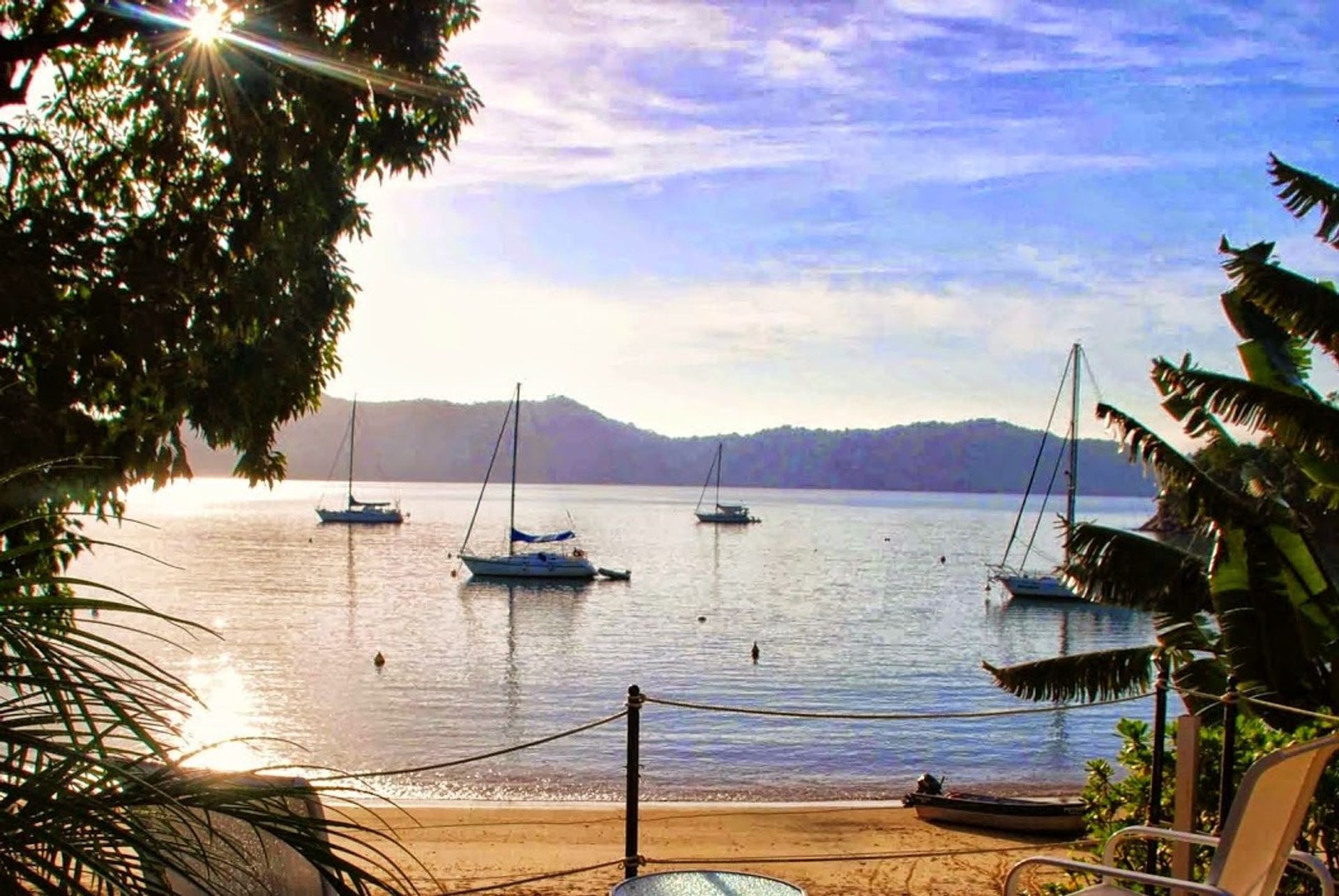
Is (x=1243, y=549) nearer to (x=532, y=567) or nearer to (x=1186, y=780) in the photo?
(x=1186, y=780)

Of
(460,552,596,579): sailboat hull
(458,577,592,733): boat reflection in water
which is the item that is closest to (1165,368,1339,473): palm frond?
(458,577,592,733): boat reflection in water

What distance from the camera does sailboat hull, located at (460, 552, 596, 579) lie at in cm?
6334

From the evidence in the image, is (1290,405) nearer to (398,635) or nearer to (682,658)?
(682,658)

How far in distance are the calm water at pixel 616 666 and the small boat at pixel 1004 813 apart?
11.7ft

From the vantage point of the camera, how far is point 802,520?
151500mm

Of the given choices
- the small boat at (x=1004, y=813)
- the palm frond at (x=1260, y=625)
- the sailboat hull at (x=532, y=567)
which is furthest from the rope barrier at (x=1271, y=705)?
the sailboat hull at (x=532, y=567)

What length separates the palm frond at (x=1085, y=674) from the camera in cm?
853

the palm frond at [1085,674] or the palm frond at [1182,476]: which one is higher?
the palm frond at [1182,476]

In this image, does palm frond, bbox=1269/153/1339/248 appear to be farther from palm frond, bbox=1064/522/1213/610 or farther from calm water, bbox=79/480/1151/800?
calm water, bbox=79/480/1151/800

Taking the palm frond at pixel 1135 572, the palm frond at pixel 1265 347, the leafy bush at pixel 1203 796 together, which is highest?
the palm frond at pixel 1265 347

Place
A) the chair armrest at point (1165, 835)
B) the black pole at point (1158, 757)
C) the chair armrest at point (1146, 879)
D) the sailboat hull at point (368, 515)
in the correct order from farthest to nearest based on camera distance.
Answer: the sailboat hull at point (368, 515)
the black pole at point (1158, 757)
the chair armrest at point (1165, 835)
the chair armrest at point (1146, 879)

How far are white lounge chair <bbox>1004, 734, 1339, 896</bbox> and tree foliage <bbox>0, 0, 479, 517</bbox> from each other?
4.42m

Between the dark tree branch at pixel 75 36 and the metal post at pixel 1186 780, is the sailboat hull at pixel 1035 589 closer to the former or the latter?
the metal post at pixel 1186 780

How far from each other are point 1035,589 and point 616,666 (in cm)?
3285
